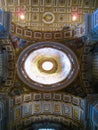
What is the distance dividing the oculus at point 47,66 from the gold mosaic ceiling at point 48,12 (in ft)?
7.80

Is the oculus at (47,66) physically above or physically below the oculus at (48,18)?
below

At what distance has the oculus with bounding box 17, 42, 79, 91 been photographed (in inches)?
687

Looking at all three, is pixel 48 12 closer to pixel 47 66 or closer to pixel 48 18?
pixel 48 18

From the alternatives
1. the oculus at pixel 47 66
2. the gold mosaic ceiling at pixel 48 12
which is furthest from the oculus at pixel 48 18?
the oculus at pixel 47 66

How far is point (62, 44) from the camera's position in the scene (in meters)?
17.5

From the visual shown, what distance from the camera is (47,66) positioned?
19.1 m

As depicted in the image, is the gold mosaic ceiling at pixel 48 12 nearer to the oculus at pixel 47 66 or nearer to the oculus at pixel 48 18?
the oculus at pixel 48 18

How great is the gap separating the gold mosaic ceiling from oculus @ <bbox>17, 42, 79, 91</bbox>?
2379mm

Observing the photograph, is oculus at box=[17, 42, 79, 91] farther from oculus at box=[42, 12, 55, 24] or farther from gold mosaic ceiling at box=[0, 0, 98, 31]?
oculus at box=[42, 12, 55, 24]

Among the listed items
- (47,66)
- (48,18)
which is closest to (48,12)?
(48,18)

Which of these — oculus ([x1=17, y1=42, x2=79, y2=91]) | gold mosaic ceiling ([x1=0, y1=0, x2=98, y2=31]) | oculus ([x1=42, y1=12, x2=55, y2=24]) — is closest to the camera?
oculus ([x1=17, y1=42, x2=79, y2=91])

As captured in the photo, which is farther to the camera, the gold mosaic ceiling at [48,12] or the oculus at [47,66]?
the gold mosaic ceiling at [48,12]

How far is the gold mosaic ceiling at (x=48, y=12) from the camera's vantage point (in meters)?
19.5

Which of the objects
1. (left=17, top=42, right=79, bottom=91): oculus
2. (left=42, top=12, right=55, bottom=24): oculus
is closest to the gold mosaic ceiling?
(left=42, top=12, right=55, bottom=24): oculus
